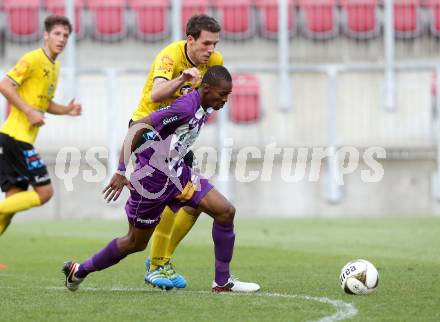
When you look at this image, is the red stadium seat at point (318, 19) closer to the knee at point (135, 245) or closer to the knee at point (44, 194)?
the knee at point (44, 194)

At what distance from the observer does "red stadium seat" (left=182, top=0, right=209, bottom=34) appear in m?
19.9

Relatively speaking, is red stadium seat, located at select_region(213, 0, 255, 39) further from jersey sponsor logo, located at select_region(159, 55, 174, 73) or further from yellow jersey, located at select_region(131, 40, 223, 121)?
jersey sponsor logo, located at select_region(159, 55, 174, 73)

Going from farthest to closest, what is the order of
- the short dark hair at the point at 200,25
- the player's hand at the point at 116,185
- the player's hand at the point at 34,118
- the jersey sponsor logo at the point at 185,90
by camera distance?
the player's hand at the point at 34,118, the jersey sponsor logo at the point at 185,90, the short dark hair at the point at 200,25, the player's hand at the point at 116,185

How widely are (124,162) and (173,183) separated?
0.54 m

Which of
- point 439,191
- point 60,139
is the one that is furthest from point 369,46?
point 60,139

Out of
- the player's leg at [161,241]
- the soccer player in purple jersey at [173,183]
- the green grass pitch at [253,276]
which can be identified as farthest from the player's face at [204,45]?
the green grass pitch at [253,276]

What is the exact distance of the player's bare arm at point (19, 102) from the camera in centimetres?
948

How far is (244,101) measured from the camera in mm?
18266

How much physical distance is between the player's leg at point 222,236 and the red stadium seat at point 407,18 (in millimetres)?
13001

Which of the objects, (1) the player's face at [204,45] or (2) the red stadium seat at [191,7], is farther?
(2) the red stadium seat at [191,7]

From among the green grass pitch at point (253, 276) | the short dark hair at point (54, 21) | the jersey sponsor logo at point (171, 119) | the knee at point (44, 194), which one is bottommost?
the green grass pitch at point (253, 276)

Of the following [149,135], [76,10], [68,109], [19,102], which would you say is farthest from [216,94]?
[76,10]

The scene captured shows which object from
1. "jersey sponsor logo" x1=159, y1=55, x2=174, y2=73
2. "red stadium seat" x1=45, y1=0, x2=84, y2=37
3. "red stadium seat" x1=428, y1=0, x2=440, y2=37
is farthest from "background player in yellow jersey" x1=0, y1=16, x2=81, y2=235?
"red stadium seat" x1=428, y1=0, x2=440, y2=37

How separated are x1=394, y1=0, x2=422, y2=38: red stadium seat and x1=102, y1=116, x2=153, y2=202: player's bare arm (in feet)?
43.5
